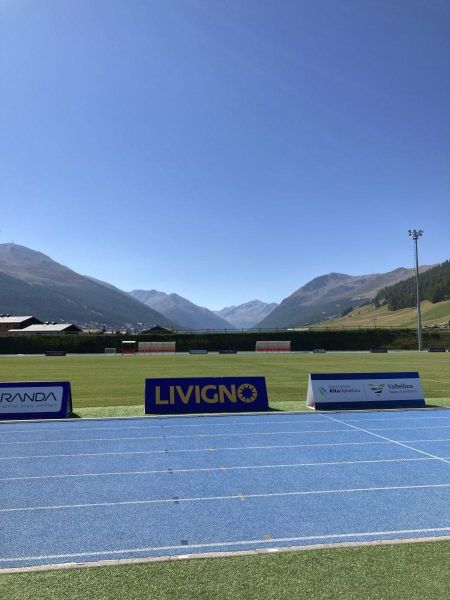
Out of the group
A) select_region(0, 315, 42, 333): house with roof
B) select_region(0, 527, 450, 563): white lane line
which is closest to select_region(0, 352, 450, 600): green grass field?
select_region(0, 527, 450, 563): white lane line

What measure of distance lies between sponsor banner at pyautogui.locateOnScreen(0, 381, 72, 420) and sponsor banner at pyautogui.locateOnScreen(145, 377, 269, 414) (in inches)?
122

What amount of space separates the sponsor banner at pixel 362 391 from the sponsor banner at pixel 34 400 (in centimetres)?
972

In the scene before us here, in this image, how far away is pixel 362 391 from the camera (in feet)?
64.8

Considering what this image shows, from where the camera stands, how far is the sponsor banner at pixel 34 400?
1709cm

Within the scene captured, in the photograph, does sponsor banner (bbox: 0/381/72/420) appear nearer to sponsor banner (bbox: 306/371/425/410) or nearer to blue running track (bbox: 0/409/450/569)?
blue running track (bbox: 0/409/450/569)

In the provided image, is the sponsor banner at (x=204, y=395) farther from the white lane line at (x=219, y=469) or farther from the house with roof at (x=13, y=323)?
the house with roof at (x=13, y=323)

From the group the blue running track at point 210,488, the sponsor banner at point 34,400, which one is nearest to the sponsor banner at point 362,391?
the blue running track at point 210,488

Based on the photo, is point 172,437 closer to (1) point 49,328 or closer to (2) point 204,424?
(2) point 204,424

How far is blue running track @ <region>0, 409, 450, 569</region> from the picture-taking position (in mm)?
7109

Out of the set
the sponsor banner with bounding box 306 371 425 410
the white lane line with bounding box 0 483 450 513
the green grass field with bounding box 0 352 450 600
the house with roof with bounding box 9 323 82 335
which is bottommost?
the white lane line with bounding box 0 483 450 513

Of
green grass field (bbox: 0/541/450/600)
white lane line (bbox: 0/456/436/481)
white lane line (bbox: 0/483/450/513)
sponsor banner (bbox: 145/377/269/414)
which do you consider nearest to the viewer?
green grass field (bbox: 0/541/450/600)

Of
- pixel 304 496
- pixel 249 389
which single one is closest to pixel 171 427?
pixel 249 389

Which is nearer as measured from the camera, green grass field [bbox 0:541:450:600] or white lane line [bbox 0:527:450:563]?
green grass field [bbox 0:541:450:600]

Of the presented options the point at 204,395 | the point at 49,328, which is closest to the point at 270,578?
the point at 204,395
